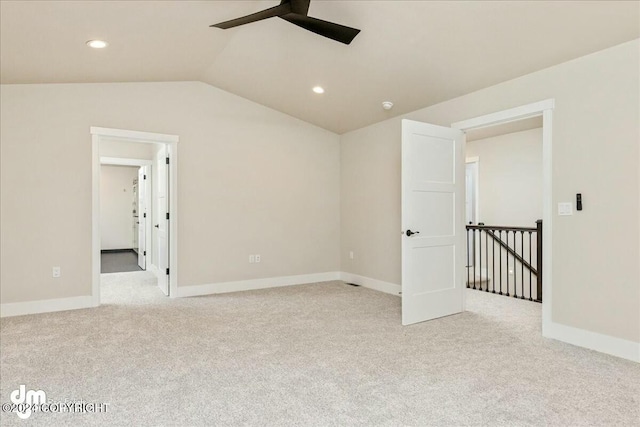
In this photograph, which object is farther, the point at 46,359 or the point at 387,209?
the point at 387,209

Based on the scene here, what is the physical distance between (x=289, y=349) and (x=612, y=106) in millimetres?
3202

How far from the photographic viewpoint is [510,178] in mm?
6734

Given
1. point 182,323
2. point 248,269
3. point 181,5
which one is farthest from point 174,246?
point 181,5

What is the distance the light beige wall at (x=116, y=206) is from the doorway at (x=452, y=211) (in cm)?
905

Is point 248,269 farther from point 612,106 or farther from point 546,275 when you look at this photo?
point 612,106

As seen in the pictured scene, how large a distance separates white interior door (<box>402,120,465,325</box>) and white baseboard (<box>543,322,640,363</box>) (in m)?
1.03

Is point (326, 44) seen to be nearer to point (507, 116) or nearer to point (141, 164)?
point (507, 116)

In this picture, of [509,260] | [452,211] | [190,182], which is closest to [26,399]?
[190,182]

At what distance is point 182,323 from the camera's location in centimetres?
392

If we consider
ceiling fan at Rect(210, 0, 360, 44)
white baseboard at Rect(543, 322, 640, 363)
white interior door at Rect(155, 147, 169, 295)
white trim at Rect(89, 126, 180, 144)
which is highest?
ceiling fan at Rect(210, 0, 360, 44)

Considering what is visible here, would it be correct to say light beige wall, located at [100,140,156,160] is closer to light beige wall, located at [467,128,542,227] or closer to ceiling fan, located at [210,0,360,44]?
ceiling fan, located at [210,0,360,44]

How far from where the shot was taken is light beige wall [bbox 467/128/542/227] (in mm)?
6391

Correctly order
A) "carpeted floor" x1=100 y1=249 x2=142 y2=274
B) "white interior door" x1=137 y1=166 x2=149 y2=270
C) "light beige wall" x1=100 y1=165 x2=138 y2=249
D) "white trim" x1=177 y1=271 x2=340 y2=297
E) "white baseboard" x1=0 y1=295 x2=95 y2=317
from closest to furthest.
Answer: "white baseboard" x1=0 y1=295 x2=95 y2=317 < "white trim" x1=177 y1=271 x2=340 y2=297 < "white interior door" x1=137 y1=166 x2=149 y2=270 < "carpeted floor" x1=100 y1=249 x2=142 y2=274 < "light beige wall" x1=100 y1=165 x2=138 y2=249

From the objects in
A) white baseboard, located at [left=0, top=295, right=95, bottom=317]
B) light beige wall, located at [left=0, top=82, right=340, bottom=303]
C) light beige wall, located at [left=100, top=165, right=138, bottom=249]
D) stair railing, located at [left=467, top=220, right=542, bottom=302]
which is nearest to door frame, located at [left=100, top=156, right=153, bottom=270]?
light beige wall, located at [left=0, top=82, right=340, bottom=303]
